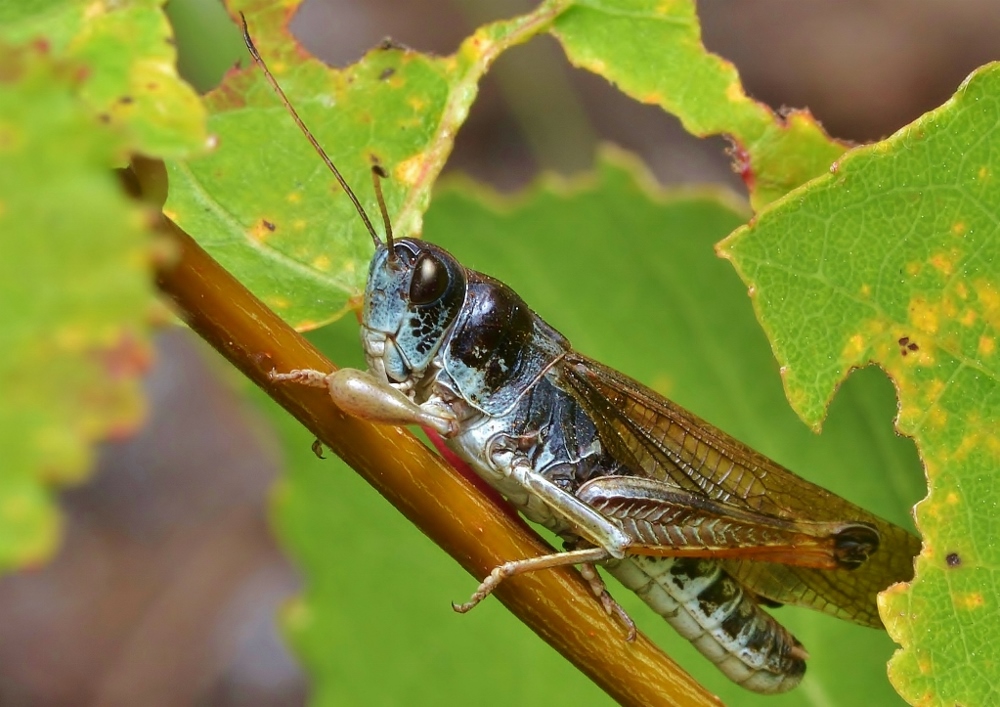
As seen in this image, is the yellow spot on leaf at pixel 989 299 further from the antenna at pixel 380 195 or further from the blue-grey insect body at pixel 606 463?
the antenna at pixel 380 195

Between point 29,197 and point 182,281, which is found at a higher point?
point 29,197

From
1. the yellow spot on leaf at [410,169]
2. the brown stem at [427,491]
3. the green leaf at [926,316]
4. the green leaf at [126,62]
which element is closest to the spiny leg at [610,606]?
the brown stem at [427,491]

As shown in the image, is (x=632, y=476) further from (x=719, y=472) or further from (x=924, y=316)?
(x=924, y=316)

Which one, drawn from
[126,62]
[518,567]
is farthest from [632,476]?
[126,62]

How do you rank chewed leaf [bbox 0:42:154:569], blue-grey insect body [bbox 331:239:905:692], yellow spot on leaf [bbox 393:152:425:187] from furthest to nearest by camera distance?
1. blue-grey insect body [bbox 331:239:905:692]
2. yellow spot on leaf [bbox 393:152:425:187]
3. chewed leaf [bbox 0:42:154:569]

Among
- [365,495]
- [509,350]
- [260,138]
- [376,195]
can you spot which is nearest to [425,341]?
[509,350]

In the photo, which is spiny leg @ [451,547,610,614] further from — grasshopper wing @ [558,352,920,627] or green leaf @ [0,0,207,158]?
green leaf @ [0,0,207,158]

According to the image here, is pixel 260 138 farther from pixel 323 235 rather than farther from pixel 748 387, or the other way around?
pixel 748 387

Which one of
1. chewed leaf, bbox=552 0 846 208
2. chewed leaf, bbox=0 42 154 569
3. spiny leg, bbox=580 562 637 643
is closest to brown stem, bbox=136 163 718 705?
spiny leg, bbox=580 562 637 643
